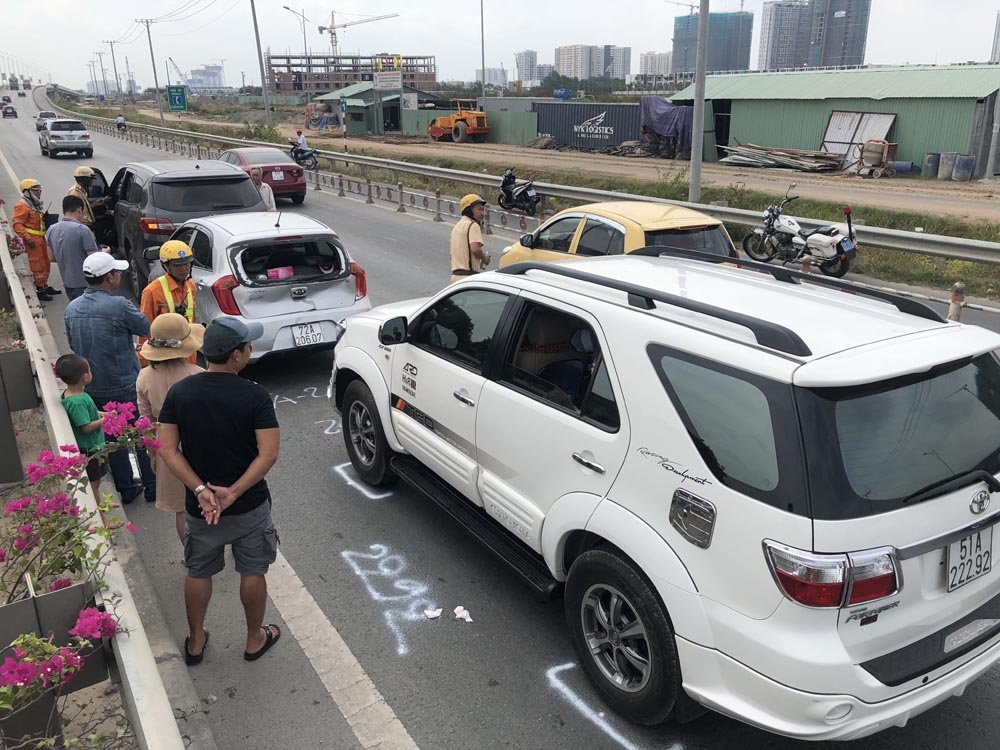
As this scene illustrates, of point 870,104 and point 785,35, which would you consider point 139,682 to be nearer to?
point 870,104

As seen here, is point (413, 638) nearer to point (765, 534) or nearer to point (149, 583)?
point (149, 583)

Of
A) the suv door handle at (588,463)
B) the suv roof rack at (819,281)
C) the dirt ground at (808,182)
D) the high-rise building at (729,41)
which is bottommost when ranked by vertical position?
the dirt ground at (808,182)

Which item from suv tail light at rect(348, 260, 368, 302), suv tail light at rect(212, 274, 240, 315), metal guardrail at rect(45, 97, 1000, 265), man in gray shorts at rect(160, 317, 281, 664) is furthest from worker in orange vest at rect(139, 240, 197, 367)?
metal guardrail at rect(45, 97, 1000, 265)

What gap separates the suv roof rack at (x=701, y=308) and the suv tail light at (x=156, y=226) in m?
7.83

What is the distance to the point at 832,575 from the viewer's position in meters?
2.76

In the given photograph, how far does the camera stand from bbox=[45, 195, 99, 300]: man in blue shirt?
8977 mm

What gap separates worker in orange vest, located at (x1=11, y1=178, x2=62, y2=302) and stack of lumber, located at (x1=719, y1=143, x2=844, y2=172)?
91.3 feet

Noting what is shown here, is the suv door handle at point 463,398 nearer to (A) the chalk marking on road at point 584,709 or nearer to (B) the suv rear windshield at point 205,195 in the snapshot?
(A) the chalk marking on road at point 584,709

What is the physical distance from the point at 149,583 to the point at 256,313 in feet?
12.2

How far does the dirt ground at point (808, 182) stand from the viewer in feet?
73.3

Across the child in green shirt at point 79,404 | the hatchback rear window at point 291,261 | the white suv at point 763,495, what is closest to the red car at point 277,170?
the hatchback rear window at point 291,261

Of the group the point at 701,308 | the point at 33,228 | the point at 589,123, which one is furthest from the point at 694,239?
the point at 589,123

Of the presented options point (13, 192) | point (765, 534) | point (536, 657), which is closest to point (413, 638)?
point (536, 657)

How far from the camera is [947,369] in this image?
3.14 metres
